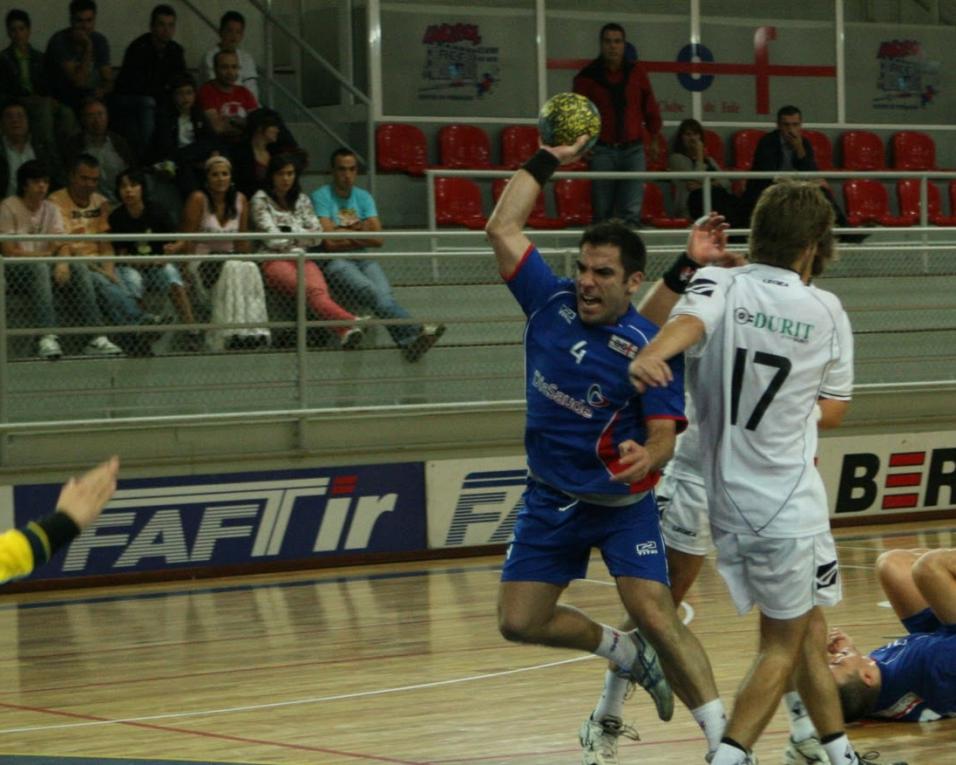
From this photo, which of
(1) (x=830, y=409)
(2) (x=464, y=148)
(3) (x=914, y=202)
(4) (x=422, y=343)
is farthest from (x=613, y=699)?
(3) (x=914, y=202)

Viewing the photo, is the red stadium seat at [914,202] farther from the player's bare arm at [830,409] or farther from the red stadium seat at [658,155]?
the player's bare arm at [830,409]

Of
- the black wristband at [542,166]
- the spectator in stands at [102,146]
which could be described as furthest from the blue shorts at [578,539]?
the spectator in stands at [102,146]

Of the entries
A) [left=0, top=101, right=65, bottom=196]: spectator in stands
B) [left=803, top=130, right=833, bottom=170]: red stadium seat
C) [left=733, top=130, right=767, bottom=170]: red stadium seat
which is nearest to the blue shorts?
[left=0, top=101, right=65, bottom=196]: spectator in stands

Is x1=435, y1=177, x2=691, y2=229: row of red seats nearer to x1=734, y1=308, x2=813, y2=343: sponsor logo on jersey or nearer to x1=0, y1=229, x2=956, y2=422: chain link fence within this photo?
x1=0, y1=229, x2=956, y2=422: chain link fence

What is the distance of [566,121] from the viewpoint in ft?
21.7

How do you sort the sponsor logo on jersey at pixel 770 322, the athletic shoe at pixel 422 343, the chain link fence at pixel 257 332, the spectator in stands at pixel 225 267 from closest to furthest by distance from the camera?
1. the sponsor logo on jersey at pixel 770 322
2. the chain link fence at pixel 257 332
3. the spectator in stands at pixel 225 267
4. the athletic shoe at pixel 422 343

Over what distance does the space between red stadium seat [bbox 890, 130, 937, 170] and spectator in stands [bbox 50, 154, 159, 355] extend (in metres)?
10.1

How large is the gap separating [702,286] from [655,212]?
11760 mm

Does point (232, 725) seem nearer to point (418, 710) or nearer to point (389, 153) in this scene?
point (418, 710)

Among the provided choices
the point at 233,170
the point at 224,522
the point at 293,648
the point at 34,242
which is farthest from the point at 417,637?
the point at 233,170

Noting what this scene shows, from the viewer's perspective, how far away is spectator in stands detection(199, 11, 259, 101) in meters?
14.6

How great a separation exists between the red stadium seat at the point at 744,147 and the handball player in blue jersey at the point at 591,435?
41.0 ft

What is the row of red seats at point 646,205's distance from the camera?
16156 mm

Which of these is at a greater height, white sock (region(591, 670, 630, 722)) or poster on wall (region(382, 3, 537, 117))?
poster on wall (region(382, 3, 537, 117))
